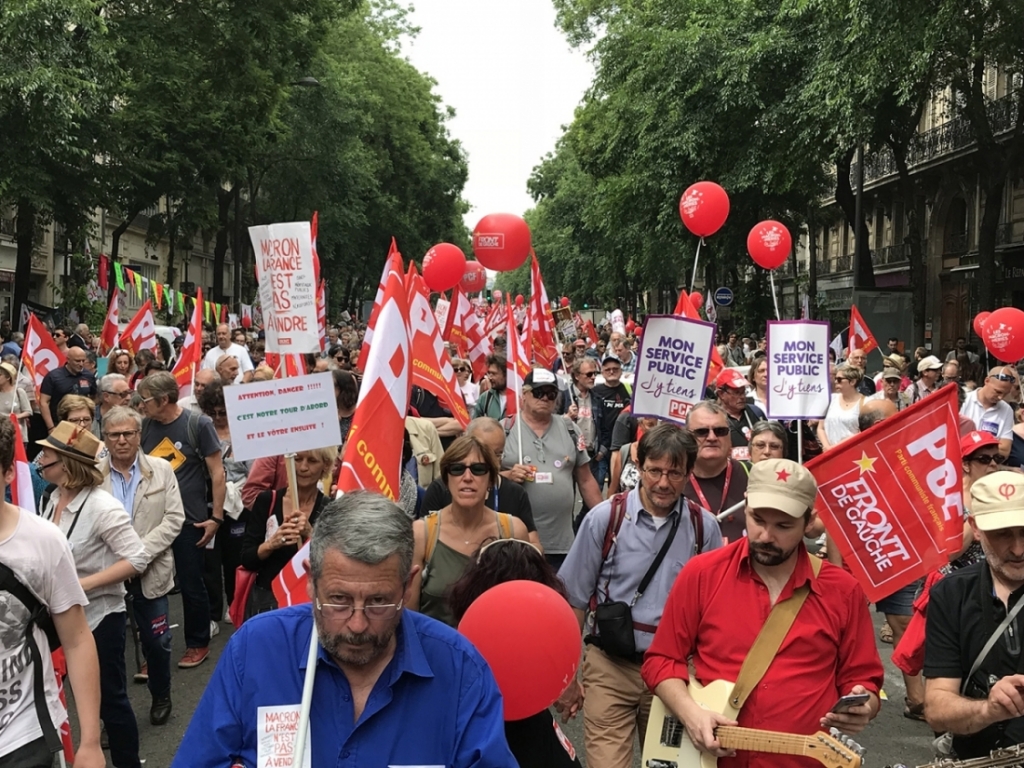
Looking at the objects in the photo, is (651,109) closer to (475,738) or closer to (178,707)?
(178,707)

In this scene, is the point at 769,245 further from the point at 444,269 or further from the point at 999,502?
the point at 999,502

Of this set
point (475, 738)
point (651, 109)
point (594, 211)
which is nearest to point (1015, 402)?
point (475, 738)

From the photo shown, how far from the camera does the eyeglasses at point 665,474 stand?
405 centimetres

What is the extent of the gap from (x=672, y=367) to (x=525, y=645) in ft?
13.0

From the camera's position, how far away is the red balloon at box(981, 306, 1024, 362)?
11.2 metres

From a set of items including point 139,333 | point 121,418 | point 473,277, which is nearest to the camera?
point 121,418

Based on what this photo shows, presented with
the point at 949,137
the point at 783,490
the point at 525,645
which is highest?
the point at 949,137

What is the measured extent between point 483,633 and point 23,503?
221 centimetres

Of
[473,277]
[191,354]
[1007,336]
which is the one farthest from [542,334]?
[473,277]

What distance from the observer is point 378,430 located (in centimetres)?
410

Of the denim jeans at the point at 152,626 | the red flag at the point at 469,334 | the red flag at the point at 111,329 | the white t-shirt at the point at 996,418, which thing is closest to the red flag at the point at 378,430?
the denim jeans at the point at 152,626

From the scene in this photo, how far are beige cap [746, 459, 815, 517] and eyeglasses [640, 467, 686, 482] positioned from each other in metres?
0.84

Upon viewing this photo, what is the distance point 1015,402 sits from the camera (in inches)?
388

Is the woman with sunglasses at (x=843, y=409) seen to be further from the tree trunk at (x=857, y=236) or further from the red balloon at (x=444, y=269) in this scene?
the tree trunk at (x=857, y=236)
